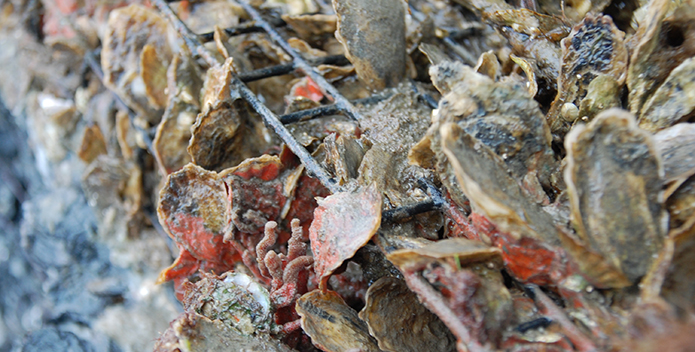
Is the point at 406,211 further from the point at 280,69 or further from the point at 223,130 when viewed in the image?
the point at 280,69

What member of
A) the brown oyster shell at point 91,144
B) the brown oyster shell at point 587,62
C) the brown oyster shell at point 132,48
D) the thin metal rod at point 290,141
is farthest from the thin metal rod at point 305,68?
the brown oyster shell at point 91,144

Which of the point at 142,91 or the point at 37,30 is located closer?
the point at 142,91

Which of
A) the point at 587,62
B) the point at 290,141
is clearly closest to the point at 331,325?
the point at 290,141

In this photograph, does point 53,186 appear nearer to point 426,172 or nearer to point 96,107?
point 96,107

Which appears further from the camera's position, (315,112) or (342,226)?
(315,112)

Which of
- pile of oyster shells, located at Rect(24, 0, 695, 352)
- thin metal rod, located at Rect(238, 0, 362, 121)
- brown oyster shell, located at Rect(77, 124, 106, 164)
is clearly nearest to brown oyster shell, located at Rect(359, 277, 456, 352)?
pile of oyster shells, located at Rect(24, 0, 695, 352)

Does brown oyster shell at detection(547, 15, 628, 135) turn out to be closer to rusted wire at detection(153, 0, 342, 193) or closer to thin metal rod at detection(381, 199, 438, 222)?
thin metal rod at detection(381, 199, 438, 222)

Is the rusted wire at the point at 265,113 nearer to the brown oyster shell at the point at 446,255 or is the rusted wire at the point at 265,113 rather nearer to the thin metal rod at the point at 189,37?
the thin metal rod at the point at 189,37

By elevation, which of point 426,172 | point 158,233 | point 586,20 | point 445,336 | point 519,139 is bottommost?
point 158,233

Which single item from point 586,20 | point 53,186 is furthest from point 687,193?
point 53,186
